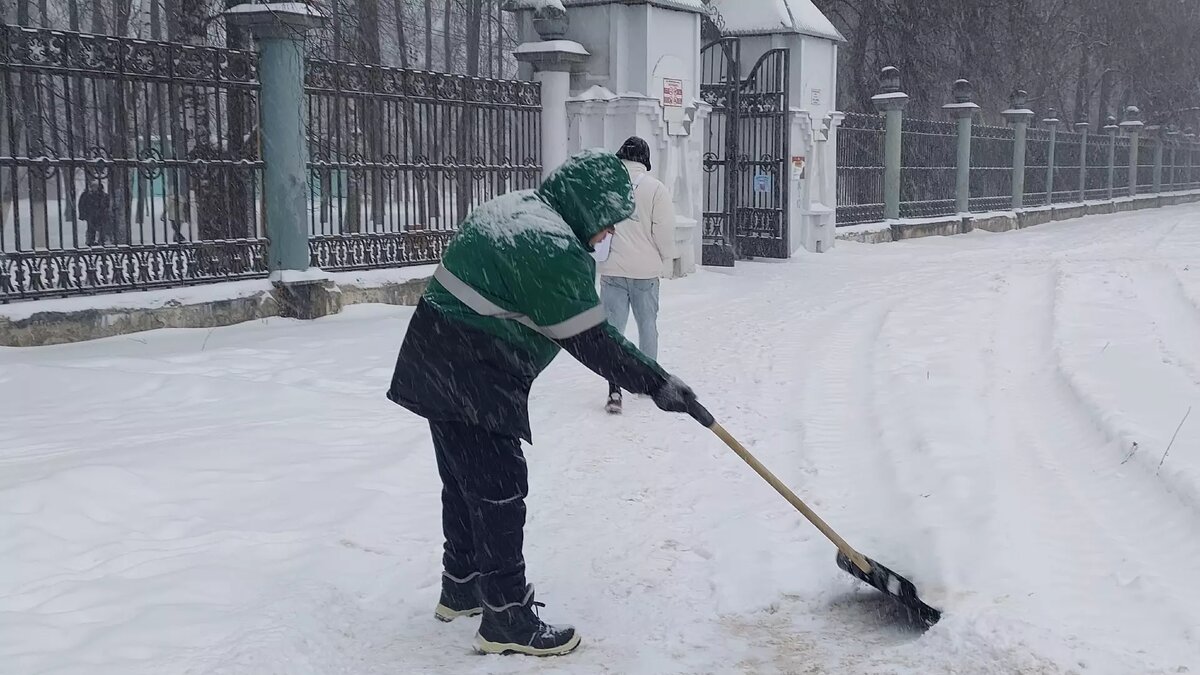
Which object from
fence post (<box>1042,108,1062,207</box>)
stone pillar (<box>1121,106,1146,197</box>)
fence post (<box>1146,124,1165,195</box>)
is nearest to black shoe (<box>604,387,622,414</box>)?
fence post (<box>1042,108,1062,207</box>)

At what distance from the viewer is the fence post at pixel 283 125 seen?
9484 millimetres

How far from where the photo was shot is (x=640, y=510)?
17.0 ft

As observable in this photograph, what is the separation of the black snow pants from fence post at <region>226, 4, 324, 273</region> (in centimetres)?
642

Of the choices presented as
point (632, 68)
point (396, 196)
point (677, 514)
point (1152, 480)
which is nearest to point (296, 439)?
point (677, 514)

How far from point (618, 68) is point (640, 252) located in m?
6.13

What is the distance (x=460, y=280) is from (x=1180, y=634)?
2.51 metres

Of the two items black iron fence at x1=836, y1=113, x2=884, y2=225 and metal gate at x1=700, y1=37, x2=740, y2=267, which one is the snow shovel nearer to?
metal gate at x1=700, y1=37, x2=740, y2=267

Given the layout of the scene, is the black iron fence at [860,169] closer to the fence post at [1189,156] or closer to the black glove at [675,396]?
the black glove at [675,396]

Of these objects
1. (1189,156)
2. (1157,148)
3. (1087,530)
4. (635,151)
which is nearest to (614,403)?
(635,151)

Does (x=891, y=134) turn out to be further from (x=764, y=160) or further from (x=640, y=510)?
(x=640, y=510)

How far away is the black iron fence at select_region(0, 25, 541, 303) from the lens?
8203 mm

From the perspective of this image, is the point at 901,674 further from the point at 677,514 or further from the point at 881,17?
the point at 881,17

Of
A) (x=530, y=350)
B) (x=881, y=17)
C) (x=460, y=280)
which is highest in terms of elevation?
(x=881, y=17)

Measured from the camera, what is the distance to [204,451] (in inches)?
225
